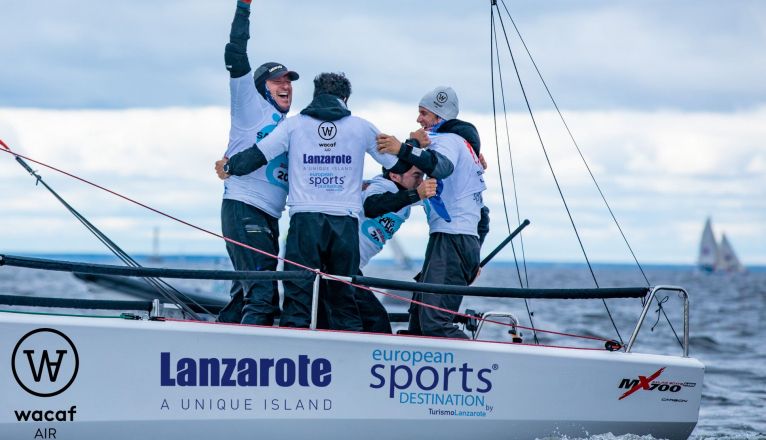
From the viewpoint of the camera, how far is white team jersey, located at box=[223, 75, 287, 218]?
618 centimetres

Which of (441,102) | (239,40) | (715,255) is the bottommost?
(715,255)

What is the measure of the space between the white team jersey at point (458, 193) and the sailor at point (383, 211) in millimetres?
175

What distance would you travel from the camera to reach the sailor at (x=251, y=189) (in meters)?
6.07

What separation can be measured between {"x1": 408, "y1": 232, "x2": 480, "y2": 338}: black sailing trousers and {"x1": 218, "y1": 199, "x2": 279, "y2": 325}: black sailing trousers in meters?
0.85

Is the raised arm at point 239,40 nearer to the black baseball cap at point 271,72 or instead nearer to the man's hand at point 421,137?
the black baseball cap at point 271,72

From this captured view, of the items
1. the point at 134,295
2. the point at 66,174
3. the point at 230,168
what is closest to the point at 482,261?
the point at 230,168

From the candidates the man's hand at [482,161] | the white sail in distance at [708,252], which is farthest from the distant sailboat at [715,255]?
the man's hand at [482,161]

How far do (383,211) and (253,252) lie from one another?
79 centimetres

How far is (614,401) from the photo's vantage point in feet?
20.3

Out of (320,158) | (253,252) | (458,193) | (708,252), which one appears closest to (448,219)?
(458,193)

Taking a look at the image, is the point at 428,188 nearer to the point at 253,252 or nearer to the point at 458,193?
the point at 458,193

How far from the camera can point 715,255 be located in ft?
310

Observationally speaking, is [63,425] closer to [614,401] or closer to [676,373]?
[614,401]

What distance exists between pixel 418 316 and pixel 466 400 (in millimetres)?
709
